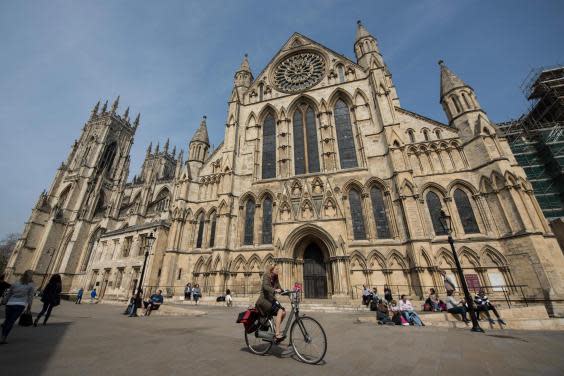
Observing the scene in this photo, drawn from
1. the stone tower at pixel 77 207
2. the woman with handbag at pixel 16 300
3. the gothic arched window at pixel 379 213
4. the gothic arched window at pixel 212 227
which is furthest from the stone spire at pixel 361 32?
the stone tower at pixel 77 207

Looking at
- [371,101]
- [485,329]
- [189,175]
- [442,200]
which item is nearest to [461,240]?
[442,200]

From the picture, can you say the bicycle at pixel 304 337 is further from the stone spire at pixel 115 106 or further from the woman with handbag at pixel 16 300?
the stone spire at pixel 115 106

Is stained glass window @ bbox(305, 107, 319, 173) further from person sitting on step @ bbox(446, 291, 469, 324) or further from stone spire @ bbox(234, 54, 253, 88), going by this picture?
person sitting on step @ bbox(446, 291, 469, 324)

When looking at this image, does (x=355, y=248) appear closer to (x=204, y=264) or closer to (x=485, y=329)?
(x=485, y=329)

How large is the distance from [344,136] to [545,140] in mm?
16380

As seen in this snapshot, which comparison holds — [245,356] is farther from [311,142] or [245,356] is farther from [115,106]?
[115,106]

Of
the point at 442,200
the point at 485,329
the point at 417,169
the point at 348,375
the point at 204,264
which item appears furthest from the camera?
the point at 204,264

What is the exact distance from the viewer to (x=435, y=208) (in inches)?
589

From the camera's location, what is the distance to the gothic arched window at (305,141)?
750 inches

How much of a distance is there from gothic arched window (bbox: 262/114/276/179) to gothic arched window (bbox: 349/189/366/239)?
21.6 ft

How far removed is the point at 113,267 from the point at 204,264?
12132 millimetres

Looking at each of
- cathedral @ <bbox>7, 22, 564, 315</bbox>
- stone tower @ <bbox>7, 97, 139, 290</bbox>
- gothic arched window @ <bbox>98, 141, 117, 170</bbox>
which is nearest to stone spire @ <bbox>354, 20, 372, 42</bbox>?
cathedral @ <bbox>7, 22, 564, 315</bbox>

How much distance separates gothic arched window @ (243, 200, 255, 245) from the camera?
17406 mm

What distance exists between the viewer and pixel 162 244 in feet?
67.3
